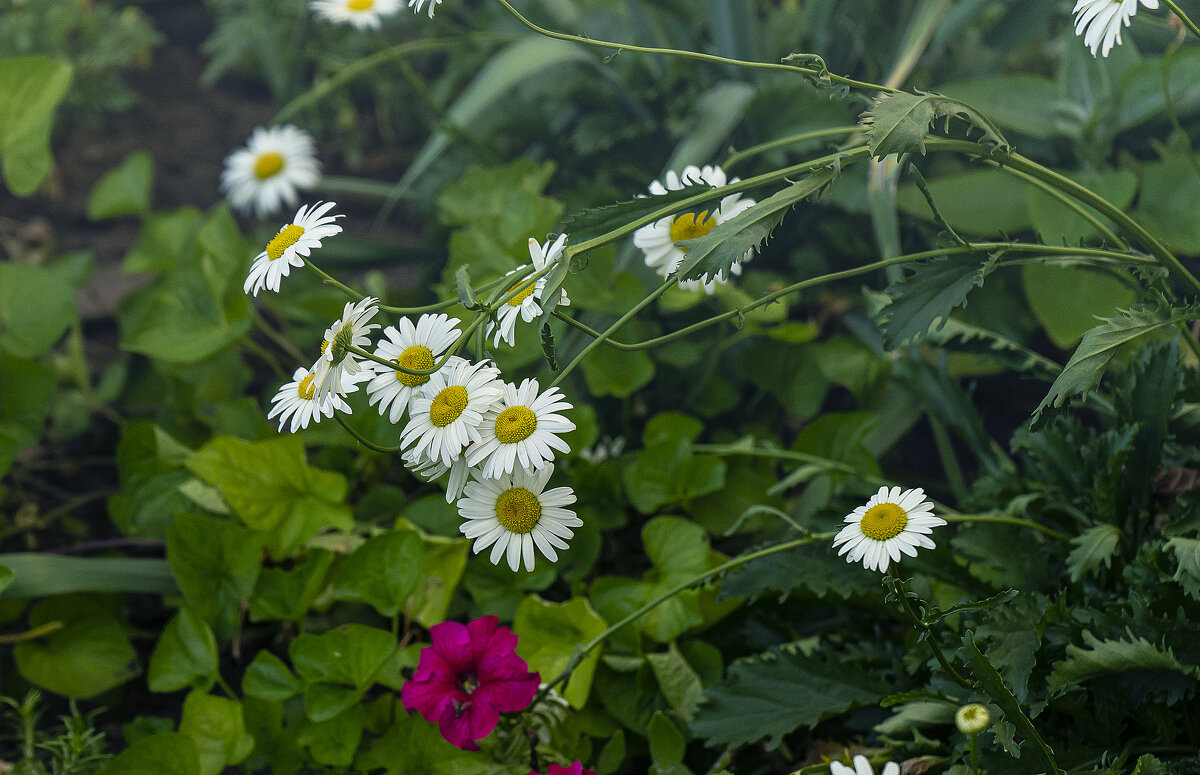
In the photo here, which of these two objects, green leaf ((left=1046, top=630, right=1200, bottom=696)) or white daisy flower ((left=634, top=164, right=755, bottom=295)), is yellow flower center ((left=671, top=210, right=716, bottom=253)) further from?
green leaf ((left=1046, top=630, right=1200, bottom=696))

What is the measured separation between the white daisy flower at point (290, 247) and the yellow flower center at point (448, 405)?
0.48 feet

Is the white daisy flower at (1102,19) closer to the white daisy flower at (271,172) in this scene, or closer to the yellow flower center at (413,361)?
the yellow flower center at (413,361)

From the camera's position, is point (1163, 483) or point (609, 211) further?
point (1163, 483)

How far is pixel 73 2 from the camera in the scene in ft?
6.45

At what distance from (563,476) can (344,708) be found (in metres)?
0.37

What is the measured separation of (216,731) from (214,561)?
0.19m

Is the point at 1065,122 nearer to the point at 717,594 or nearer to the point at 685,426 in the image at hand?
the point at 685,426

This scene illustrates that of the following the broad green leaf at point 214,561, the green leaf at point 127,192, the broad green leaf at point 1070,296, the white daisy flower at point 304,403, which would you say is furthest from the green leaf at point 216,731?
the broad green leaf at point 1070,296

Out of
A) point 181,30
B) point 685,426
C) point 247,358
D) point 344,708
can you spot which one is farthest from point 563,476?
point 181,30

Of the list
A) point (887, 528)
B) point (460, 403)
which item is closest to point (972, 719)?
point (887, 528)

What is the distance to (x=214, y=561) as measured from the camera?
102cm

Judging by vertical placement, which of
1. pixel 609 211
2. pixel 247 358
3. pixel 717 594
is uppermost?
pixel 247 358

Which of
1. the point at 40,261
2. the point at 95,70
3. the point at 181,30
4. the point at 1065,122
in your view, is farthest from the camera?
the point at 181,30

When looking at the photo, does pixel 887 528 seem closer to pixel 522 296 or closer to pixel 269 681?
pixel 522 296
